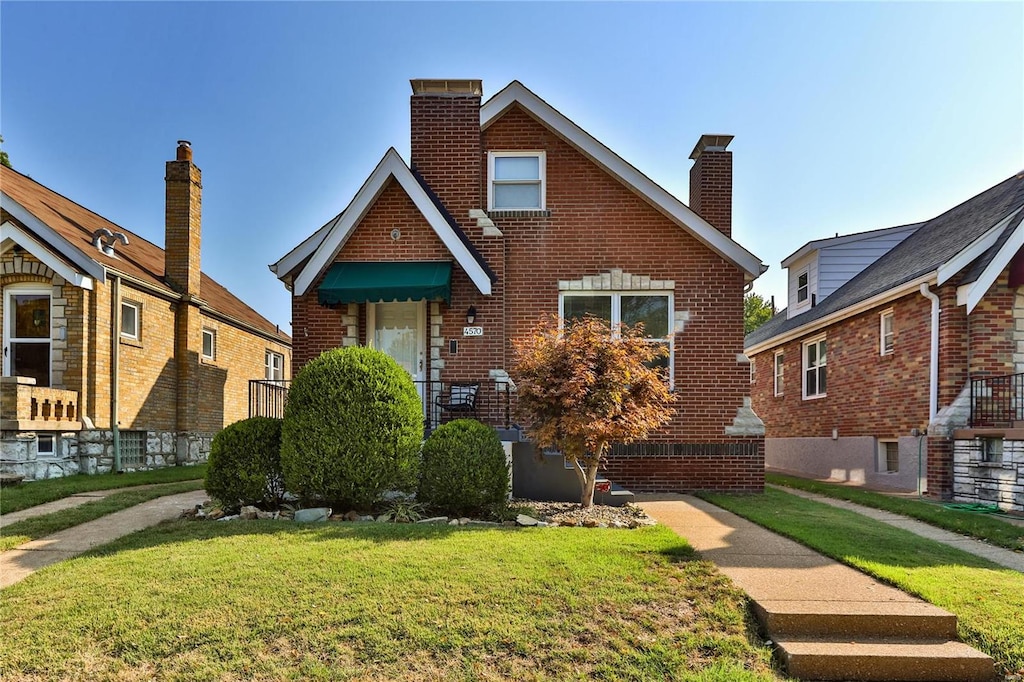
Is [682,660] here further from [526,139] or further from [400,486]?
[526,139]

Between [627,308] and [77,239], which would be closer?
[627,308]

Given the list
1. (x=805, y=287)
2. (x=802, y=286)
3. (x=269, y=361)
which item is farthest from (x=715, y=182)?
(x=269, y=361)

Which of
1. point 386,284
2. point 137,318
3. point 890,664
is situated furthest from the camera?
point 137,318

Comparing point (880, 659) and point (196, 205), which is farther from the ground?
point (196, 205)

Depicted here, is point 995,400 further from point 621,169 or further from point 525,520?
point 525,520

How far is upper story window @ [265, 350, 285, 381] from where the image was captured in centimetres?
2273

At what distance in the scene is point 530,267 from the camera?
38.9ft

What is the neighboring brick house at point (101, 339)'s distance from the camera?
12.9 meters

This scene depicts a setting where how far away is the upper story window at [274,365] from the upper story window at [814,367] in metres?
16.9

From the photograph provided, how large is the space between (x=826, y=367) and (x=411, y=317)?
35.5ft

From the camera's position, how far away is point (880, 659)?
471 cm

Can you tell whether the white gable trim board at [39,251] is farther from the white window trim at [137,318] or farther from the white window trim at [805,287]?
the white window trim at [805,287]

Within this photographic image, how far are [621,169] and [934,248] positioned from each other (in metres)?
7.33

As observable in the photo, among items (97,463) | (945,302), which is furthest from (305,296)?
(945,302)
